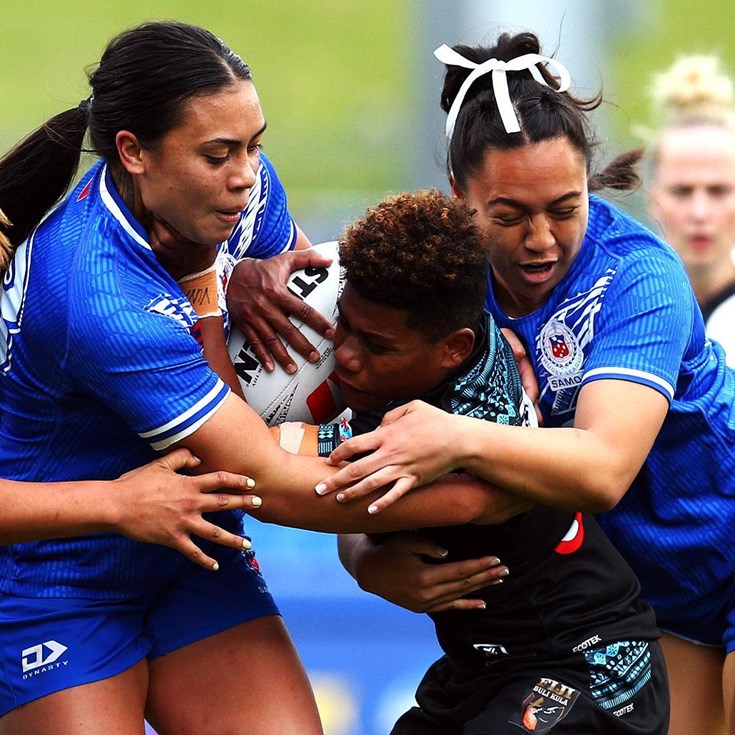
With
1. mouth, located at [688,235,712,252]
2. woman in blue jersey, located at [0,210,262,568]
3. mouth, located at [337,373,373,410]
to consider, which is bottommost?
mouth, located at [688,235,712,252]

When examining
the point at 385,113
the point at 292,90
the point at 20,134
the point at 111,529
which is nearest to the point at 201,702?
the point at 111,529

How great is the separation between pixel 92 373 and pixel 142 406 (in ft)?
0.41

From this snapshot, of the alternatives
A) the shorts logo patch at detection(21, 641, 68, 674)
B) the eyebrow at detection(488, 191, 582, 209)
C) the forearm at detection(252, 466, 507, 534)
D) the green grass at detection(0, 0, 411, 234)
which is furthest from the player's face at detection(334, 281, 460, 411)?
the green grass at detection(0, 0, 411, 234)

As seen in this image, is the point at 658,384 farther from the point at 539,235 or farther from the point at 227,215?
the point at 227,215

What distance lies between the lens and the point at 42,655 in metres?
3.14

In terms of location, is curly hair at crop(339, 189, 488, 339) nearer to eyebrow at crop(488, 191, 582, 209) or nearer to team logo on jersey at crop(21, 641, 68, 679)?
eyebrow at crop(488, 191, 582, 209)

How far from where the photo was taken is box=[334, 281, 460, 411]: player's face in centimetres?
292

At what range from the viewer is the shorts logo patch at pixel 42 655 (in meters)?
3.13

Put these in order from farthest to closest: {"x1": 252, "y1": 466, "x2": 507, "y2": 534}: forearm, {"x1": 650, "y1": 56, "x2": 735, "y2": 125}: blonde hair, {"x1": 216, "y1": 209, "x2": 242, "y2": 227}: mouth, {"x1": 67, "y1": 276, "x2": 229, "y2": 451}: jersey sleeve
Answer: {"x1": 650, "y1": 56, "x2": 735, "y2": 125}: blonde hair → {"x1": 216, "y1": 209, "x2": 242, "y2": 227}: mouth → {"x1": 252, "y1": 466, "x2": 507, "y2": 534}: forearm → {"x1": 67, "y1": 276, "x2": 229, "y2": 451}: jersey sleeve

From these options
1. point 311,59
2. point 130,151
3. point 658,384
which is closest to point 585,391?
point 658,384

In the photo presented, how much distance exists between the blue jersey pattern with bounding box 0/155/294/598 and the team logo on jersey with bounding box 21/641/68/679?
12cm

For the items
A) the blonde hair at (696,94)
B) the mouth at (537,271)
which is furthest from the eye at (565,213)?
the blonde hair at (696,94)

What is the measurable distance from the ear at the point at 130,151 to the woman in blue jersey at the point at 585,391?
733 millimetres

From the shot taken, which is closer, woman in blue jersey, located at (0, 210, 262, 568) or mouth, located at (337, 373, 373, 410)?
woman in blue jersey, located at (0, 210, 262, 568)
